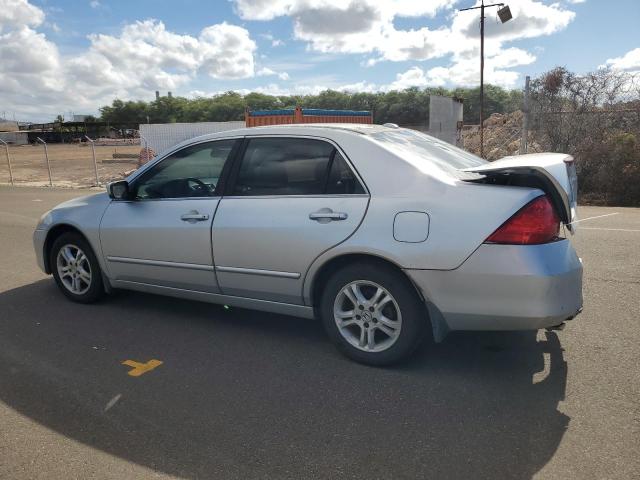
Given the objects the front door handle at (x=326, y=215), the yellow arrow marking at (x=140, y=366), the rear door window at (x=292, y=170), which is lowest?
the yellow arrow marking at (x=140, y=366)

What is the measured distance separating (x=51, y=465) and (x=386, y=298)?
6.87 ft

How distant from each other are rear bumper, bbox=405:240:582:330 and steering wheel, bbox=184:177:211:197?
1878 mm

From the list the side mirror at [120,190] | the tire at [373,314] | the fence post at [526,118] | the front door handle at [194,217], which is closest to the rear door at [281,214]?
the front door handle at [194,217]

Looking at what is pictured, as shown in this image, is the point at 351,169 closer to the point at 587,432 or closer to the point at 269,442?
the point at 269,442

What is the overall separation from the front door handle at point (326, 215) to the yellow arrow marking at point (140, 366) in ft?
4.97

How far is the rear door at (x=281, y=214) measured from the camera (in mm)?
3686

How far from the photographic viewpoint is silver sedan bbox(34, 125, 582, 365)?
3229mm

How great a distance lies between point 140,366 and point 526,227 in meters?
2.72

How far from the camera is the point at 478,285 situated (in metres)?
3.25

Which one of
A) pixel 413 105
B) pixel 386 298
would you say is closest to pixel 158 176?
pixel 386 298

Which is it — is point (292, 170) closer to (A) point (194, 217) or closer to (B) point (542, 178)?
(A) point (194, 217)

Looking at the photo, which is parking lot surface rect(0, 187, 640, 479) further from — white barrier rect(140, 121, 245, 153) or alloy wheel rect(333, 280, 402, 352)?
white barrier rect(140, 121, 245, 153)

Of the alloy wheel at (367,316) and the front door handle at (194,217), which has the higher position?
the front door handle at (194,217)

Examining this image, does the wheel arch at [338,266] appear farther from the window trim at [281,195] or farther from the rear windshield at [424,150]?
the rear windshield at [424,150]
